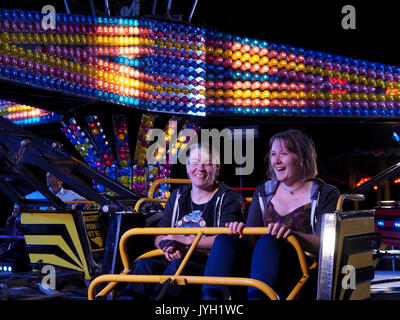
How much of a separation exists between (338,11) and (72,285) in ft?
31.6

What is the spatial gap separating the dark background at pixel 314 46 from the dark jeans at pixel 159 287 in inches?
230

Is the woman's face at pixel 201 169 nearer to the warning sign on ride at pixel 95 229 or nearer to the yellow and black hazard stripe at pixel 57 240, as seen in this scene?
the yellow and black hazard stripe at pixel 57 240

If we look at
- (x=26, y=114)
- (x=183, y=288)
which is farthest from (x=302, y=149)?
(x=26, y=114)

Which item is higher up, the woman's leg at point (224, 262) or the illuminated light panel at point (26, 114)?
the illuminated light panel at point (26, 114)

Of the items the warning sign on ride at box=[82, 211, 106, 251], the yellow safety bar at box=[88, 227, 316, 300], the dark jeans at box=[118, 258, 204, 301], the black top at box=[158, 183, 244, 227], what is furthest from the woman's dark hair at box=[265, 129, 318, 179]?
the warning sign on ride at box=[82, 211, 106, 251]

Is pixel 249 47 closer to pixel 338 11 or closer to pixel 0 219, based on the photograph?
pixel 338 11

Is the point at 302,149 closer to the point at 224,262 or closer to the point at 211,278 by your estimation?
the point at 224,262

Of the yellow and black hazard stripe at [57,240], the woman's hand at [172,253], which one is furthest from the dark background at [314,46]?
the woman's hand at [172,253]

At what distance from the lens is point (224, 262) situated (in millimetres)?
2633

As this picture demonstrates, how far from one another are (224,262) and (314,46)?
1041 centimetres

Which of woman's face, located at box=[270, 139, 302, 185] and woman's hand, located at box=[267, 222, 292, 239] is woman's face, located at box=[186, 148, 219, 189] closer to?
woman's face, located at box=[270, 139, 302, 185]

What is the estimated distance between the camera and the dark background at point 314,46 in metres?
9.84

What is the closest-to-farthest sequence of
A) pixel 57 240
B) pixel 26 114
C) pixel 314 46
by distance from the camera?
pixel 57 240, pixel 26 114, pixel 314 46
